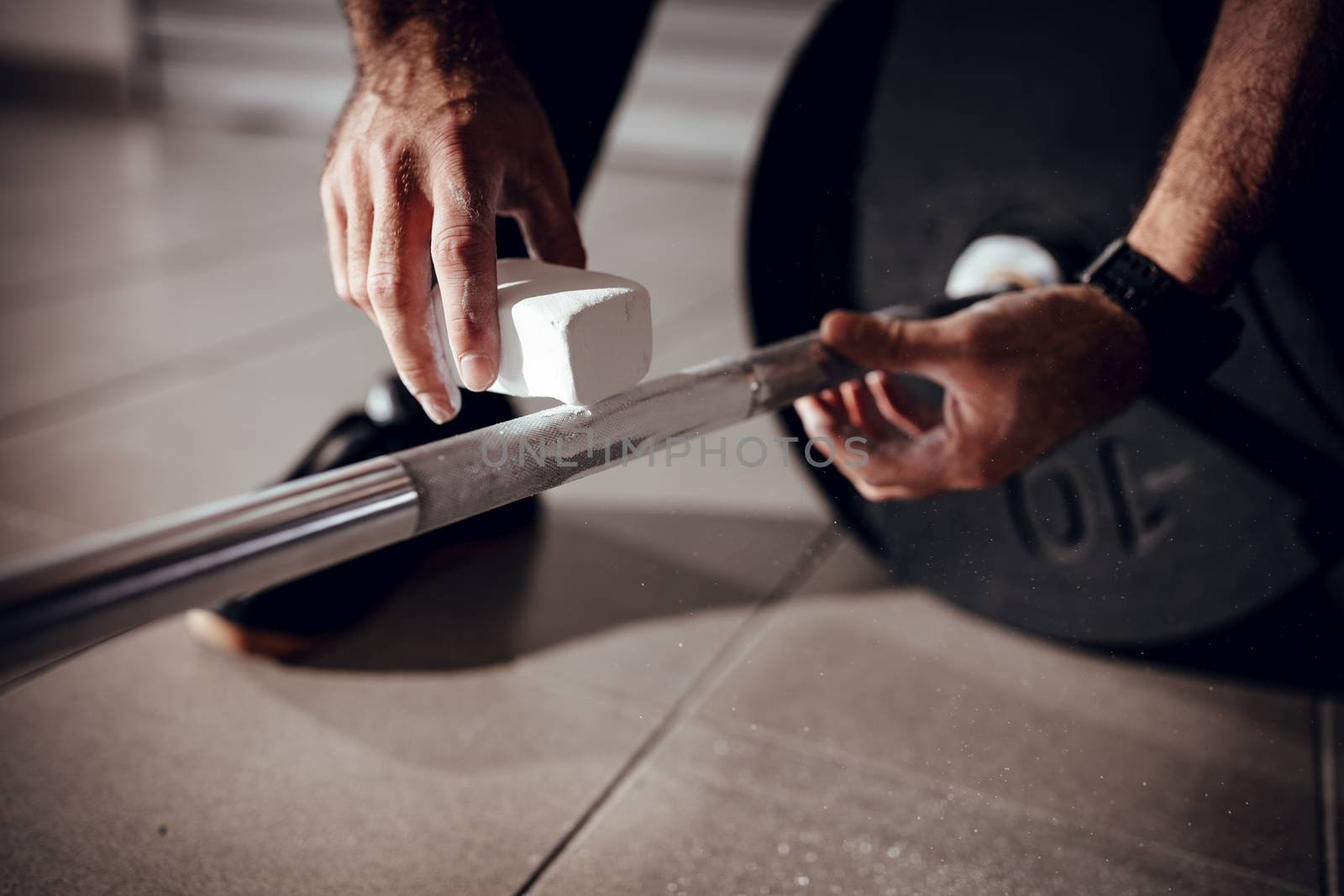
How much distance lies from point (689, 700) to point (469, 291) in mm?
398

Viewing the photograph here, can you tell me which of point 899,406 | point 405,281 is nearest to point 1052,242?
point 899,406

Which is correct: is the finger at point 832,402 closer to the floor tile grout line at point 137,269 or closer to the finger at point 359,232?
the finger at point 359,232

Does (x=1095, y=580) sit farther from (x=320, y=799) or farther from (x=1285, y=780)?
(x=320, y=799)

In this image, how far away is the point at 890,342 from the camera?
54 centimetres

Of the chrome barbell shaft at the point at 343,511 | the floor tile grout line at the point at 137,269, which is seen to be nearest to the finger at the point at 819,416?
the chrome barbell shaft at the point at 343,511

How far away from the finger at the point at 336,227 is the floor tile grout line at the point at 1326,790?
62cm

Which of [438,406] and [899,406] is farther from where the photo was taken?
[899,406]

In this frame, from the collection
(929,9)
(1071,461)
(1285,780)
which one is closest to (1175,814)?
(1285,780)

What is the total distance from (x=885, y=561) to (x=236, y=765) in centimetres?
50

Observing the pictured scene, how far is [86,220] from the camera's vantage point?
2016mm

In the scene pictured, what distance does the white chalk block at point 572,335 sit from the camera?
0.41 meters

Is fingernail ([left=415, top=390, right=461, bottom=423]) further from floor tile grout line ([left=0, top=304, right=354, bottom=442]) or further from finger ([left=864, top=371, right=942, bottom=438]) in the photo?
floor tile grout line ([left=0, top=304, right=354, bottom=442])

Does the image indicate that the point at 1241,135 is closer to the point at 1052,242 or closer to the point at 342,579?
the point at 1052,242

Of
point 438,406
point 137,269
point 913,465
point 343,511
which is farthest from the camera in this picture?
point 137,269
